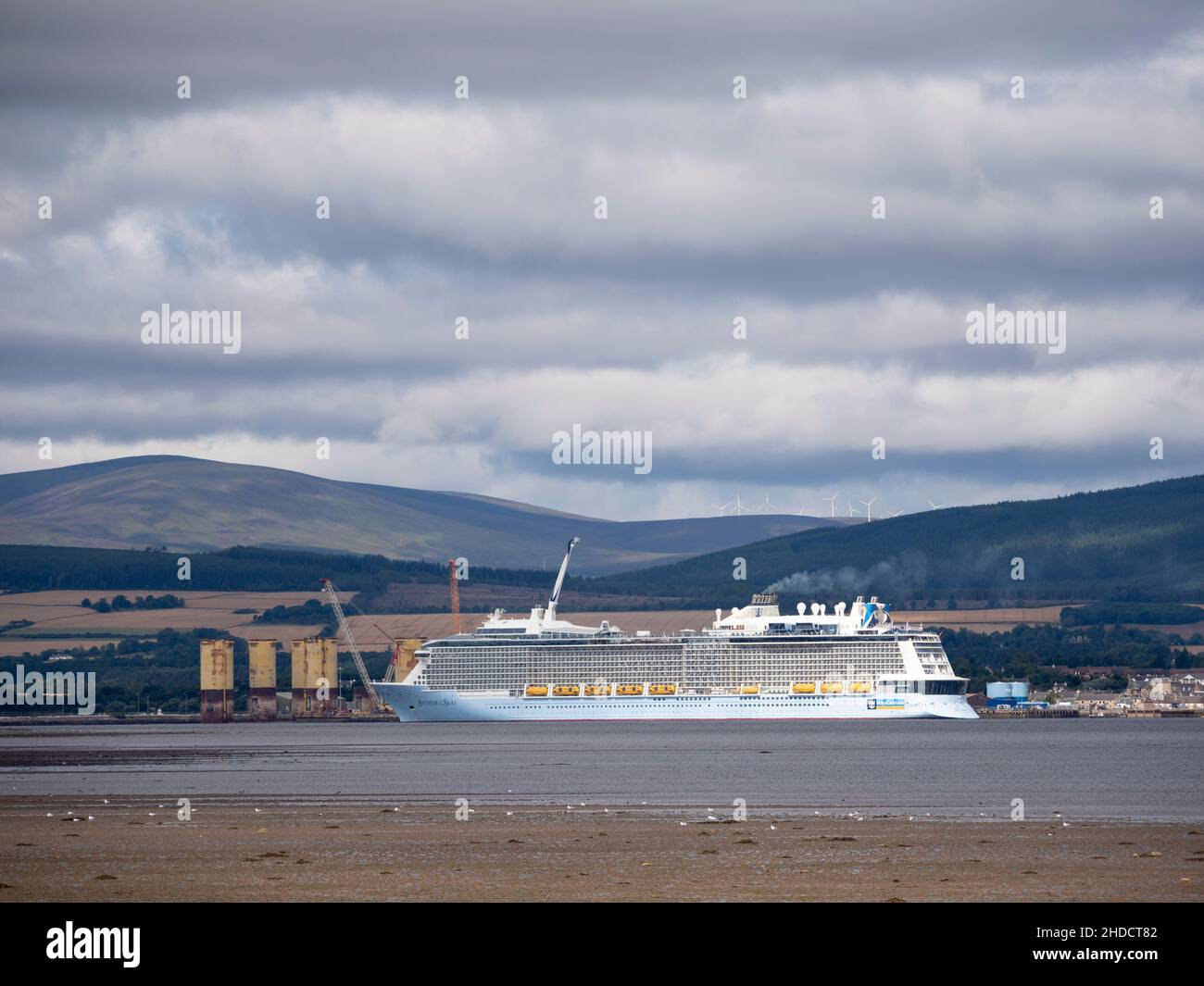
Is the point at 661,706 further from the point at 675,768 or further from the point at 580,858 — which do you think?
the point at 580,858

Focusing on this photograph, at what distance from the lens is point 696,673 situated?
174 meters

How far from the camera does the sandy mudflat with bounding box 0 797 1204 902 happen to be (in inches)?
1247

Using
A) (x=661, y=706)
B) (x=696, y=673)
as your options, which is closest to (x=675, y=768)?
(x=661, y=706)

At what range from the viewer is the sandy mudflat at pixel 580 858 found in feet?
104

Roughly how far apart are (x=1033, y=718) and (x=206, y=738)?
92625 millimetres

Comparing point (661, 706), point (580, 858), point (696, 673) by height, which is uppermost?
point (580, 858)

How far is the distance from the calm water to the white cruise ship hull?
4.47m

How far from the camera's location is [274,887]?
32.3 meters

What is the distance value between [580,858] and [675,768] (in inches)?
1915

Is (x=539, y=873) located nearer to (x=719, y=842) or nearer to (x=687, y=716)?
(x=719, y=842)

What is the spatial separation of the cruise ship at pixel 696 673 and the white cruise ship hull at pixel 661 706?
0.12 meters

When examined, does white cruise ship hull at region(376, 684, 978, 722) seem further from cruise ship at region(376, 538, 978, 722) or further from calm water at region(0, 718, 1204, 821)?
calm water at region(0, 718, 1204, 821)
